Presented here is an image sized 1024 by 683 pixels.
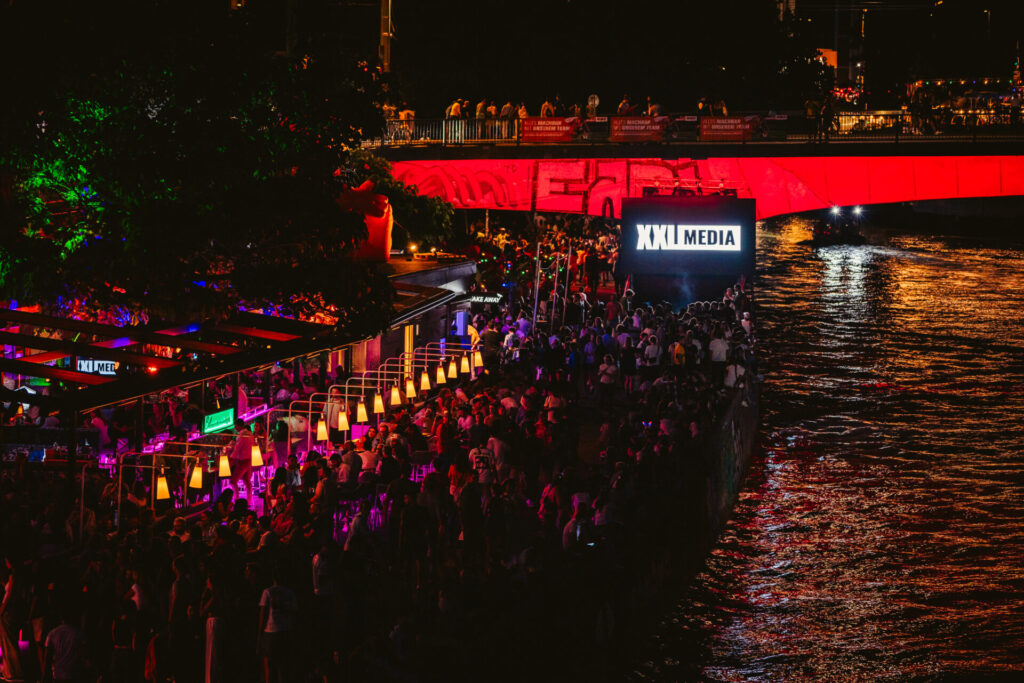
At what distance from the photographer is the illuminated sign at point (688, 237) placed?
123 feet

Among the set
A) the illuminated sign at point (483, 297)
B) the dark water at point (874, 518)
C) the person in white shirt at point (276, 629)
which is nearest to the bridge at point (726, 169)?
the dark water at point (874, 518)

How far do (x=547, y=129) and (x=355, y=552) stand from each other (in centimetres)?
2984

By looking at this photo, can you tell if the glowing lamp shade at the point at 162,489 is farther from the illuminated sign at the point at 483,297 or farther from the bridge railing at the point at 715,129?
the bridge railing at the point at 715,129

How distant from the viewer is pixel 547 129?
4109 cm

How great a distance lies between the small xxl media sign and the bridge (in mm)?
1493

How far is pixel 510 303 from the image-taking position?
36.3m

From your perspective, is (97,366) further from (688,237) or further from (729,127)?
(729,127)

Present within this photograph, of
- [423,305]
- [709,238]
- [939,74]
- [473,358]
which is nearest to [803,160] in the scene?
[709,238]

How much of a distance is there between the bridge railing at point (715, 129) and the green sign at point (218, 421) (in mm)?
20941

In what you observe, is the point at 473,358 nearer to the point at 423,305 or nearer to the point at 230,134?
the point at 423,305

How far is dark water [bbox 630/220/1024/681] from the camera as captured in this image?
17.8 m

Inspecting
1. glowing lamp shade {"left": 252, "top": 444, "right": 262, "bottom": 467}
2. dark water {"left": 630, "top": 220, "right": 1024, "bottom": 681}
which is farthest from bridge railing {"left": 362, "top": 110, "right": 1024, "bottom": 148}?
glowing lamp shade {"left": 252, "top": 444, "right": 262, "bottom": 467}

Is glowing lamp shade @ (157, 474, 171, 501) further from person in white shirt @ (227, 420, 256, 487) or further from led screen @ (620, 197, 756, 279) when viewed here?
led screen @ (620, 197, 756, 279)

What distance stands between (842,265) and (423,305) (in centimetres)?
4458
